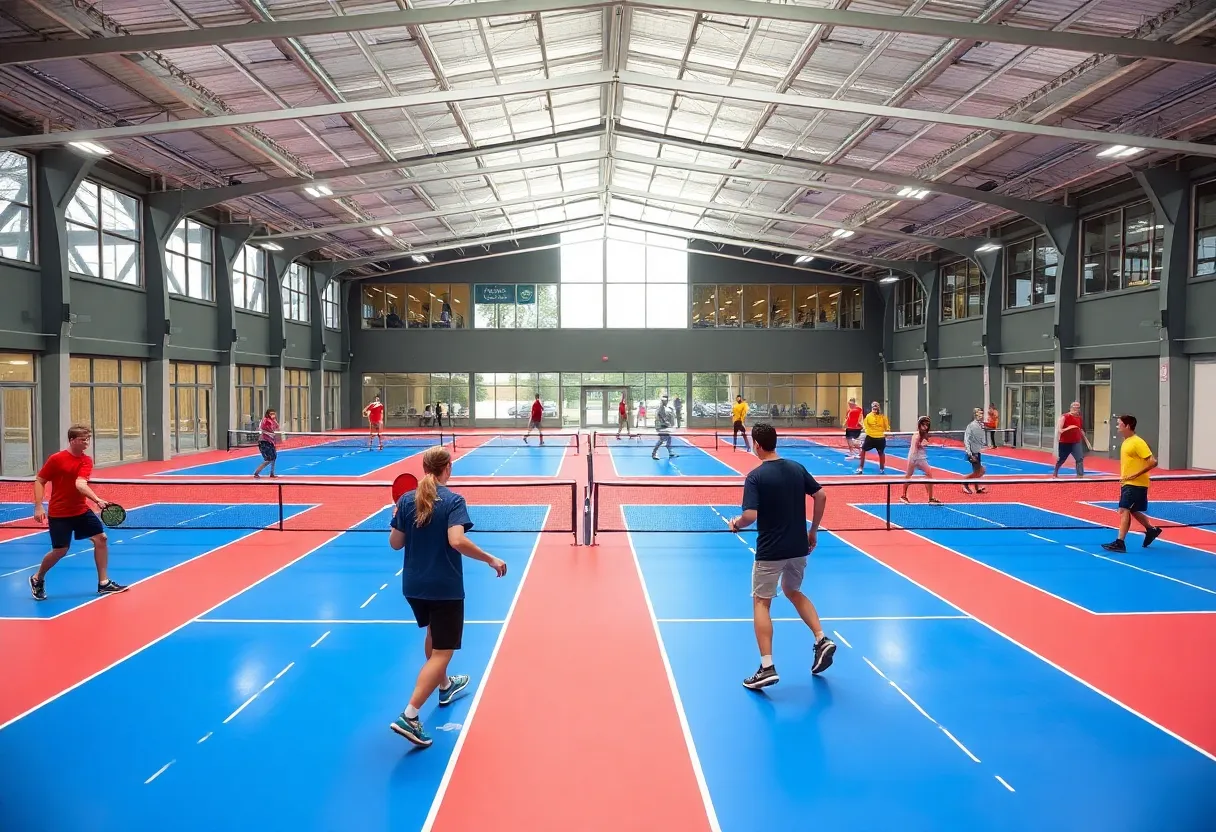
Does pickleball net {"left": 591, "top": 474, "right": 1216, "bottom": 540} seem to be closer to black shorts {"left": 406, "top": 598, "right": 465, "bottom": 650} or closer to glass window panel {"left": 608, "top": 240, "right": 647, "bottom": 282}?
black shorts {"left": 406, "top": 598, "right": 465, "bottom": 650}

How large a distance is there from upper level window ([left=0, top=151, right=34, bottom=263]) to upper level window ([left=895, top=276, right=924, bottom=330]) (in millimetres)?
30893

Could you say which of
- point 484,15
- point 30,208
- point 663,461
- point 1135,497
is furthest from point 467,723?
point 30,208

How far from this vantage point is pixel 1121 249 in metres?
21.0

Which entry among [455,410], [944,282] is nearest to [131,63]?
[455,410]

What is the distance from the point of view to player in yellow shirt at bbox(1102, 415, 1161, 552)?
9500 millimetres

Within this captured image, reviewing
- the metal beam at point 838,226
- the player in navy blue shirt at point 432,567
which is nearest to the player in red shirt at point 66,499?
the player in navy blue shirt at point 432,567

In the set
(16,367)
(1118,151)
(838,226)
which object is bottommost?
(16,367)

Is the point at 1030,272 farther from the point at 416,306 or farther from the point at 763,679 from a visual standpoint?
the point at 416,306

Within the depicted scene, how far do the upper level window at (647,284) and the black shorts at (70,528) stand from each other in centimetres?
3031

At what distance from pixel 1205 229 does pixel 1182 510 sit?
9551 millimetres

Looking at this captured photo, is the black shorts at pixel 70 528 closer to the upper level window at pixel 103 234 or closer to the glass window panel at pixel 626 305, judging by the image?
the upper level window at pixel 103 234

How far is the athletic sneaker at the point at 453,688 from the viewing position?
5238 mm

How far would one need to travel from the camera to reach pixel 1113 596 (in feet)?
25.7

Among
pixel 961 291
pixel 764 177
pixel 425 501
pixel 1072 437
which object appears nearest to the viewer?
pixel 425 501
